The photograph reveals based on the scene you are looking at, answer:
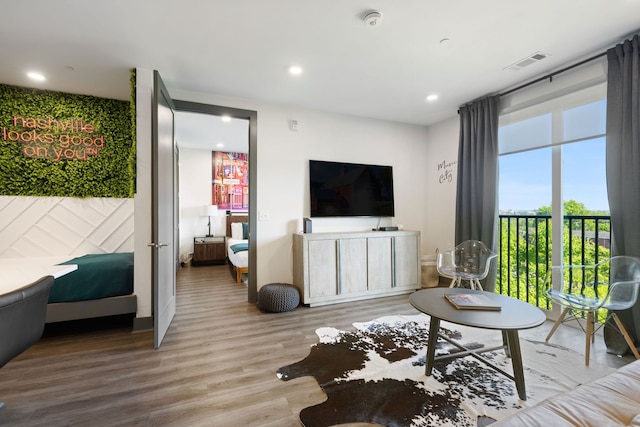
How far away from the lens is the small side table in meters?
6.06

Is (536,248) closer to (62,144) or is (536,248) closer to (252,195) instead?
(252,195)

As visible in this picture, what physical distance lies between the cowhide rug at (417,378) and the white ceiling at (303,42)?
2.60 m

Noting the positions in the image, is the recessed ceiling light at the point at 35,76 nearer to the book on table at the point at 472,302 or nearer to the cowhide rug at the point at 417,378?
the cowhide rug at the point at 417,378

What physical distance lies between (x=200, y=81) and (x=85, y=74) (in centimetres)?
114

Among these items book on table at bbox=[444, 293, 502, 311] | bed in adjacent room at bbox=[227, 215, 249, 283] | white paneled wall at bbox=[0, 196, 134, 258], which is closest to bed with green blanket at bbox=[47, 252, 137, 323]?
white paneled wall at bbox=[0, 196, 134, 258]

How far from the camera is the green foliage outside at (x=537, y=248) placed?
2.88m

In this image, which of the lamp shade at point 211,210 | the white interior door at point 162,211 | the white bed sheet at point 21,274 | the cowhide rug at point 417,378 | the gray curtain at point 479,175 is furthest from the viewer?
the lamp shade at point 211,210

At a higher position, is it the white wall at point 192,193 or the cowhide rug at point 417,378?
the white wall at point 192,193

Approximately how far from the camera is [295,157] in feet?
12.8

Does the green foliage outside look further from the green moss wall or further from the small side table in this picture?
the small side table

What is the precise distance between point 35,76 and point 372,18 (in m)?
3.51

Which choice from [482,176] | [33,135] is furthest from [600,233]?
[33,135]

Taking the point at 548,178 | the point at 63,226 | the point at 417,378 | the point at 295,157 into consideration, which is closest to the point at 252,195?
the point at 295,157

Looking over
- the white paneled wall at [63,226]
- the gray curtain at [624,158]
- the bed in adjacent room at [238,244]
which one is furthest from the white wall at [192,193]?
the gray curtain at [624,158]
